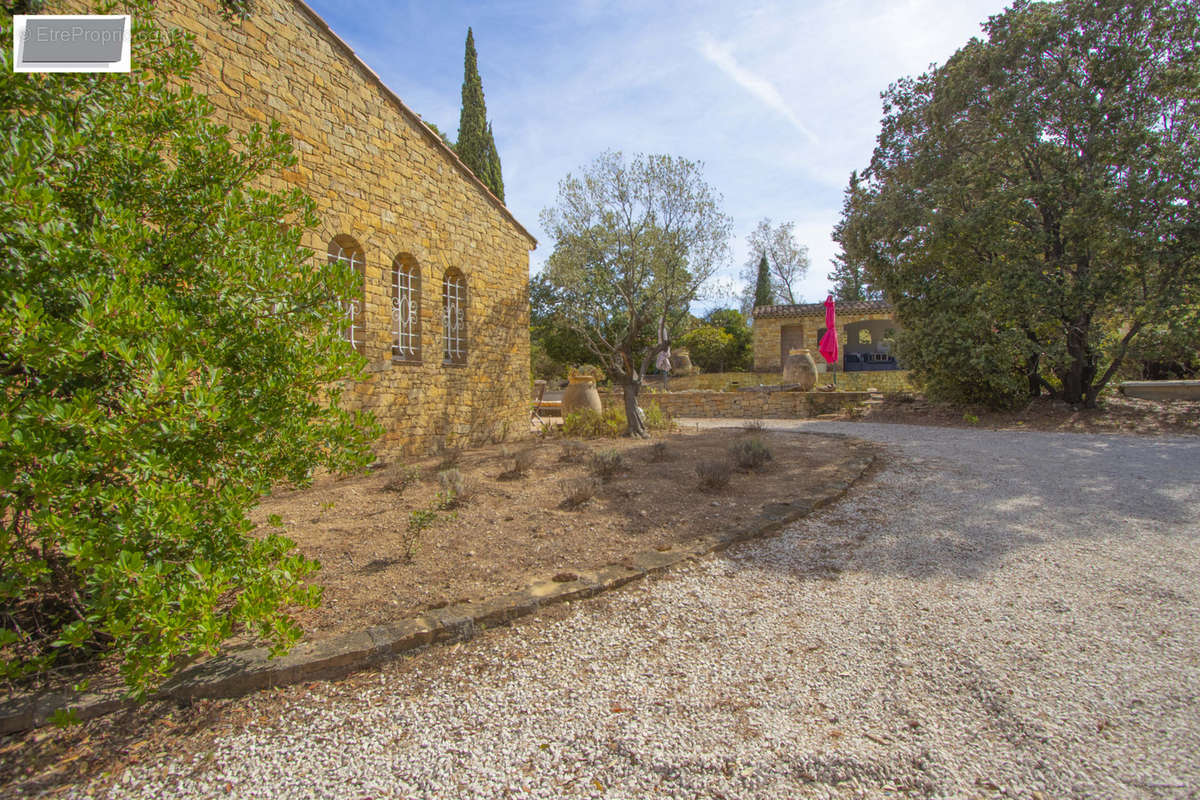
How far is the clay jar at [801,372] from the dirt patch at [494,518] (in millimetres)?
10232

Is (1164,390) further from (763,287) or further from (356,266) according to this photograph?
Answer: (763,287)

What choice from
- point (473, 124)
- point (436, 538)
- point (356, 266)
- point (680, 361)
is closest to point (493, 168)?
point (473, 124)

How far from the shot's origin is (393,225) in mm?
7371

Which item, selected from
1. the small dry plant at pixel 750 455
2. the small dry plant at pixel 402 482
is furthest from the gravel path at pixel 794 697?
the small dry plant at pixel 402 482

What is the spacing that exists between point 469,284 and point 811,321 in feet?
61.8

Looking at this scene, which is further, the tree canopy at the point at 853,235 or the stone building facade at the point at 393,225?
the tree canopy at the point at 853,235

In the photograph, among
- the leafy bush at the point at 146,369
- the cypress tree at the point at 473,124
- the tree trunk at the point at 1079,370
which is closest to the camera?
the leafy bush at the point at 146,369

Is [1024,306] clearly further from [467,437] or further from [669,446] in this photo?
[467,437]

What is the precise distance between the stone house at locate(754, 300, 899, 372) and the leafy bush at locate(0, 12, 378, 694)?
2304cm

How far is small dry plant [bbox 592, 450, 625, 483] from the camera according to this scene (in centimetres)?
583

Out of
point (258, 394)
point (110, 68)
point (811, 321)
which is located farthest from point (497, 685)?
point (811, 321)

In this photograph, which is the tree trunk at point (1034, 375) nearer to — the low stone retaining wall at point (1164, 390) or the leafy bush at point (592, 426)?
the low stone retaining wall at point (1164, 390)

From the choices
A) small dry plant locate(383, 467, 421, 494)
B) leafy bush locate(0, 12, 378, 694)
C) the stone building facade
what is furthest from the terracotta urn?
leafy bush locate(0, 12, 378, 694)

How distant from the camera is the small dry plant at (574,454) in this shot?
22.9ft
